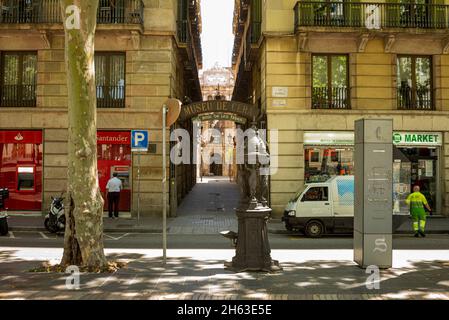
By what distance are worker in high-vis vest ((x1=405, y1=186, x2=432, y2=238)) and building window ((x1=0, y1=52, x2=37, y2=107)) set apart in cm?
1504

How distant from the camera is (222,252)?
37.4ft

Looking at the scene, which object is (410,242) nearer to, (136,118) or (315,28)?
(315,28)

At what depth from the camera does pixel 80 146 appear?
8680 mm

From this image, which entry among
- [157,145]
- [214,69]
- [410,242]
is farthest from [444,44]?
[214,69]

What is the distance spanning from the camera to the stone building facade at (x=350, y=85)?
754 inches

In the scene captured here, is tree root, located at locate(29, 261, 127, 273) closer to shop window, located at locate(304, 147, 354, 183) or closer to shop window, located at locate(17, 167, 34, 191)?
shop window, located at locate(17, 167, 34, 191)

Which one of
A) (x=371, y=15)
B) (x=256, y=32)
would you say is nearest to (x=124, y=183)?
(x=256, y=32)

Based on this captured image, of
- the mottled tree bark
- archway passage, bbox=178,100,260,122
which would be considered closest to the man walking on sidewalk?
archway passage, bbox=178,100,260,122

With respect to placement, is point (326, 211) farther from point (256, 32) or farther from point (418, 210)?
point (256, 32)

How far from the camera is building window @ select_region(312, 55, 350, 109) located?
19609 millimetres

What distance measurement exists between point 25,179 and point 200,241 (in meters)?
9.80

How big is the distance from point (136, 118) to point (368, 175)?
12253mm

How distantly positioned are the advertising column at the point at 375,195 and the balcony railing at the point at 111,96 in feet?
41.5

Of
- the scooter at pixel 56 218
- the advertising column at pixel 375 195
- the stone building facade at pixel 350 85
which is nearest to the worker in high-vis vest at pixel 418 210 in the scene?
the stone building facade at pixel 350 85
